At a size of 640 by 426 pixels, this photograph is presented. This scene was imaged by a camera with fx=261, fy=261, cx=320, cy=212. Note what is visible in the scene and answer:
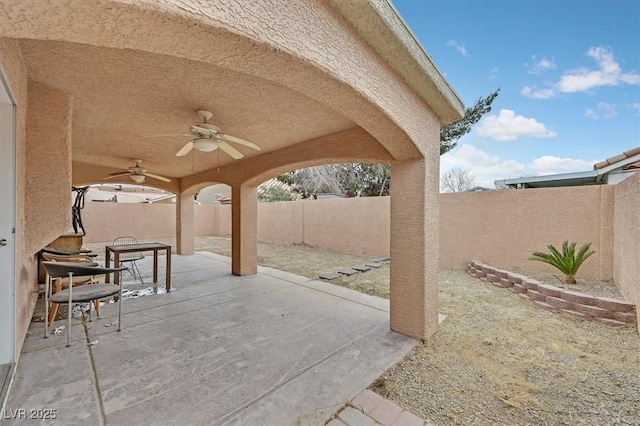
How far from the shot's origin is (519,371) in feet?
9.37

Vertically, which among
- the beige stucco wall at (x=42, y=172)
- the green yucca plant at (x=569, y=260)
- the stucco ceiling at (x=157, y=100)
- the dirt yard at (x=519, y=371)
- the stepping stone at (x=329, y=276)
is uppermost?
the stucco ceiling at (x=157, y=100)

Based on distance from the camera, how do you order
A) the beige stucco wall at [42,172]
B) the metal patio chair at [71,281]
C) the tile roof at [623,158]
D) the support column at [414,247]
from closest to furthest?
the beige stucco wall at [42,172] → the metal patio chair at [71,281] → the support column at [414,247] → the tile roof at [623,158]

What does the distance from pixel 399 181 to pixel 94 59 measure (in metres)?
3.62

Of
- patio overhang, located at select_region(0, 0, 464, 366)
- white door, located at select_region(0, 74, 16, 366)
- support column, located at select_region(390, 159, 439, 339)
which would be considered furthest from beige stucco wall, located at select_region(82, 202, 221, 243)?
support column, located at select_region(390, 159, 439, 339)

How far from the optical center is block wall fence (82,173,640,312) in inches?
178

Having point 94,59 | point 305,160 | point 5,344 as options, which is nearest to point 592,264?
point 305,160

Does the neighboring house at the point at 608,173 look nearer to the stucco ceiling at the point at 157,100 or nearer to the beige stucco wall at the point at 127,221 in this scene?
the stucco ceiling at the point at 157,100

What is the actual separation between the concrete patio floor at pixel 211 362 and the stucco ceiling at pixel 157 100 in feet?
10.2

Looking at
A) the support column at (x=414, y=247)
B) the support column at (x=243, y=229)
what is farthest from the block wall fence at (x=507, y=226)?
the support column at (x=243, y=229)

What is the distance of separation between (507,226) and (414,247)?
461 centimetres

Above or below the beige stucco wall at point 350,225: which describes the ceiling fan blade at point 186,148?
above

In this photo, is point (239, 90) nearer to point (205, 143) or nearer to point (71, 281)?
point (205, 143)

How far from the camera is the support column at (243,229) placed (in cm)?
697

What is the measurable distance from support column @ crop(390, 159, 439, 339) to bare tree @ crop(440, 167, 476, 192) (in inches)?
766
